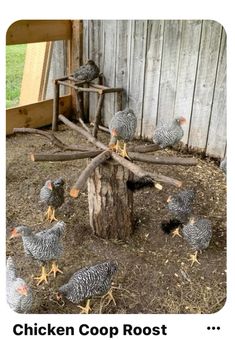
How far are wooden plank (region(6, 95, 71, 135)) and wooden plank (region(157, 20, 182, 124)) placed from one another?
1119 millimetres

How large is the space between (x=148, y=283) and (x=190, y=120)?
184 centimetres

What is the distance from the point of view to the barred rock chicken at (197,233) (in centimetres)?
261

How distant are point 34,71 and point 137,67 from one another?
1.29 m

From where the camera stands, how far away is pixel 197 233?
261 cm

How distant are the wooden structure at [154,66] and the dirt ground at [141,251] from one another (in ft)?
1.69

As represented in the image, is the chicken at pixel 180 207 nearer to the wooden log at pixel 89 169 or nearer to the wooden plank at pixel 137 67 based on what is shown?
the wooden log at pixel 89 169

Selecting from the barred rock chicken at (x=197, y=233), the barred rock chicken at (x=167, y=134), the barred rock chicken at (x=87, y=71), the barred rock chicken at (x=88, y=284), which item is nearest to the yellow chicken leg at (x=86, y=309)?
the barred rock chicken at (x=88, y=284)

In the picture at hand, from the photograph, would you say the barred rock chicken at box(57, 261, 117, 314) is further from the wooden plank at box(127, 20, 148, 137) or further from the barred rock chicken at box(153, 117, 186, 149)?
the wooden plank at box(127, 20, 148, 137)

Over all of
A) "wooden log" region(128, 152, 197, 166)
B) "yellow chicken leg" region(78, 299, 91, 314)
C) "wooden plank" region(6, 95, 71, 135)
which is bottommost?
"yellow chicken leg" region(78, 299, 91, 314)

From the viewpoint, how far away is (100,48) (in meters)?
4.31

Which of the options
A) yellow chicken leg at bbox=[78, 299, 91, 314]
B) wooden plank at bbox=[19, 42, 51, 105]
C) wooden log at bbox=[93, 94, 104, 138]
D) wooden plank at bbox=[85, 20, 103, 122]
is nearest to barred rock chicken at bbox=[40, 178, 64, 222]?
yellow chicken leg at bbox=[78, 299, 91, 314]

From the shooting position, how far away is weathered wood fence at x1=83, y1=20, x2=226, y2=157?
3.60 metres

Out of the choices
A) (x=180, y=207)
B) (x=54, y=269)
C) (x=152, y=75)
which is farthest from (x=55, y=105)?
(x=54, y=269)
